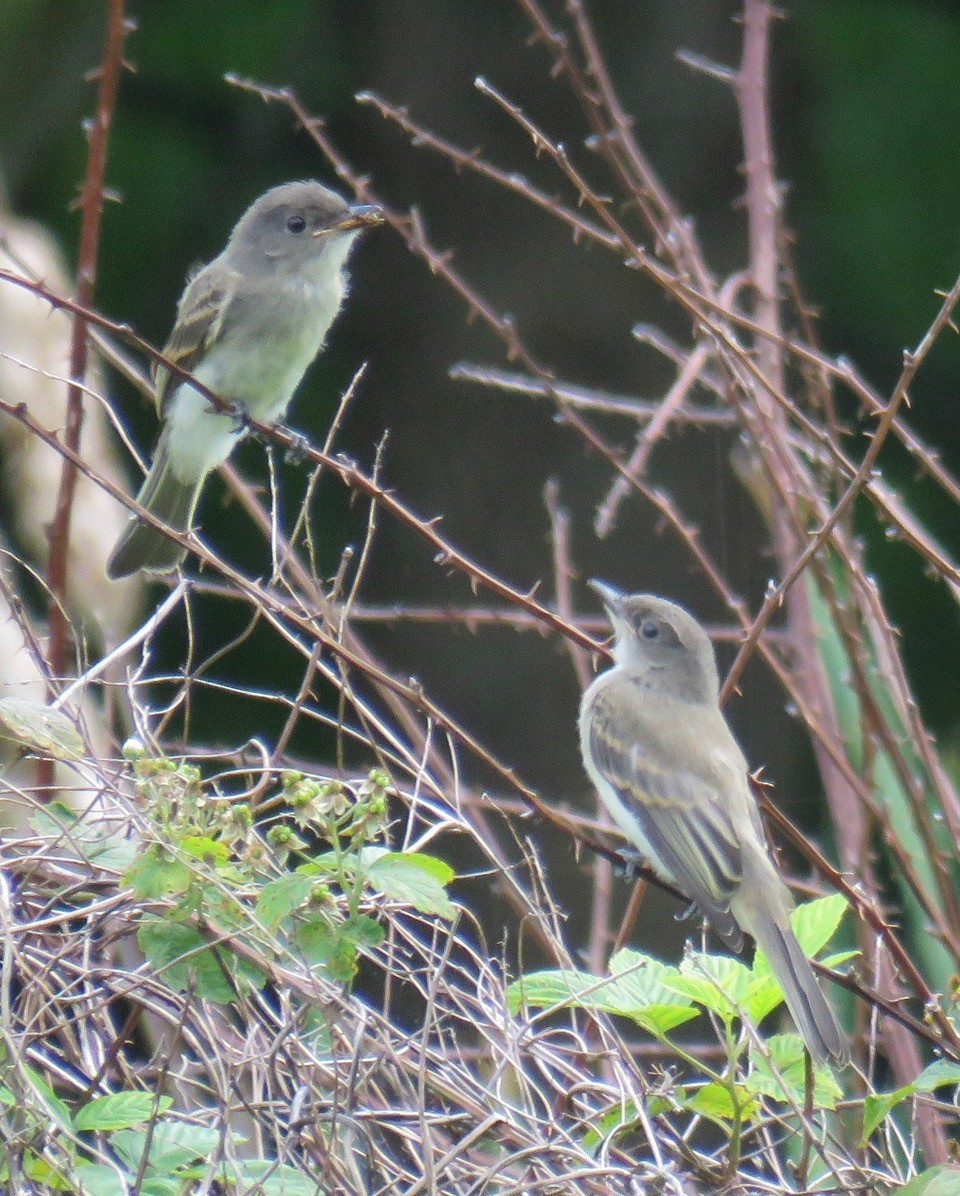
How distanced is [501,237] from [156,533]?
3.66 meters

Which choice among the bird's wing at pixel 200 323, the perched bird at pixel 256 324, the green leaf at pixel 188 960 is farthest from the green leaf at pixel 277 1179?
the bird's wing at pixel 200 323

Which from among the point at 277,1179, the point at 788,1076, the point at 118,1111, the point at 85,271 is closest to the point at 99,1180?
the point at 118,1111

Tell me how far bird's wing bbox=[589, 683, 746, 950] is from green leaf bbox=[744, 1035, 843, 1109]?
1.06m

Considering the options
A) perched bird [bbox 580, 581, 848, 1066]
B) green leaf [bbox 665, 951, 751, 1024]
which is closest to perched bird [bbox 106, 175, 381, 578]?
perched bird [bbox 580, 581, 848, 1066]

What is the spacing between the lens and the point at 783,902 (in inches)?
133

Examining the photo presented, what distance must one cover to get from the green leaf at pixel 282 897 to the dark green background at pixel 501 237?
14.9 feet

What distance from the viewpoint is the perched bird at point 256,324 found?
4.62 meters

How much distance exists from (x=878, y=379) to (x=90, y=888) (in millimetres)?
6927

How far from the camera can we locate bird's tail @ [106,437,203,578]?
405cm

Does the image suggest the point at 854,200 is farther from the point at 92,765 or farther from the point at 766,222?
the point at 92,765

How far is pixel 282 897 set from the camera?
192 centimetres

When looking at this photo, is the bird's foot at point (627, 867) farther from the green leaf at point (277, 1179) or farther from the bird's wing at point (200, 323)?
the bird's wing at point (200, 323)

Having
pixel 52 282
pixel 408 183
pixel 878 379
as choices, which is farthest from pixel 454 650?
pixel 52 282

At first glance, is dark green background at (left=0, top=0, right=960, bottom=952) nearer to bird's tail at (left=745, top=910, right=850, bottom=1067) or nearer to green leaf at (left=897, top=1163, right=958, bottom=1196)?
bird's tail at (left=745, top=910, right=850, bottom=1067)
